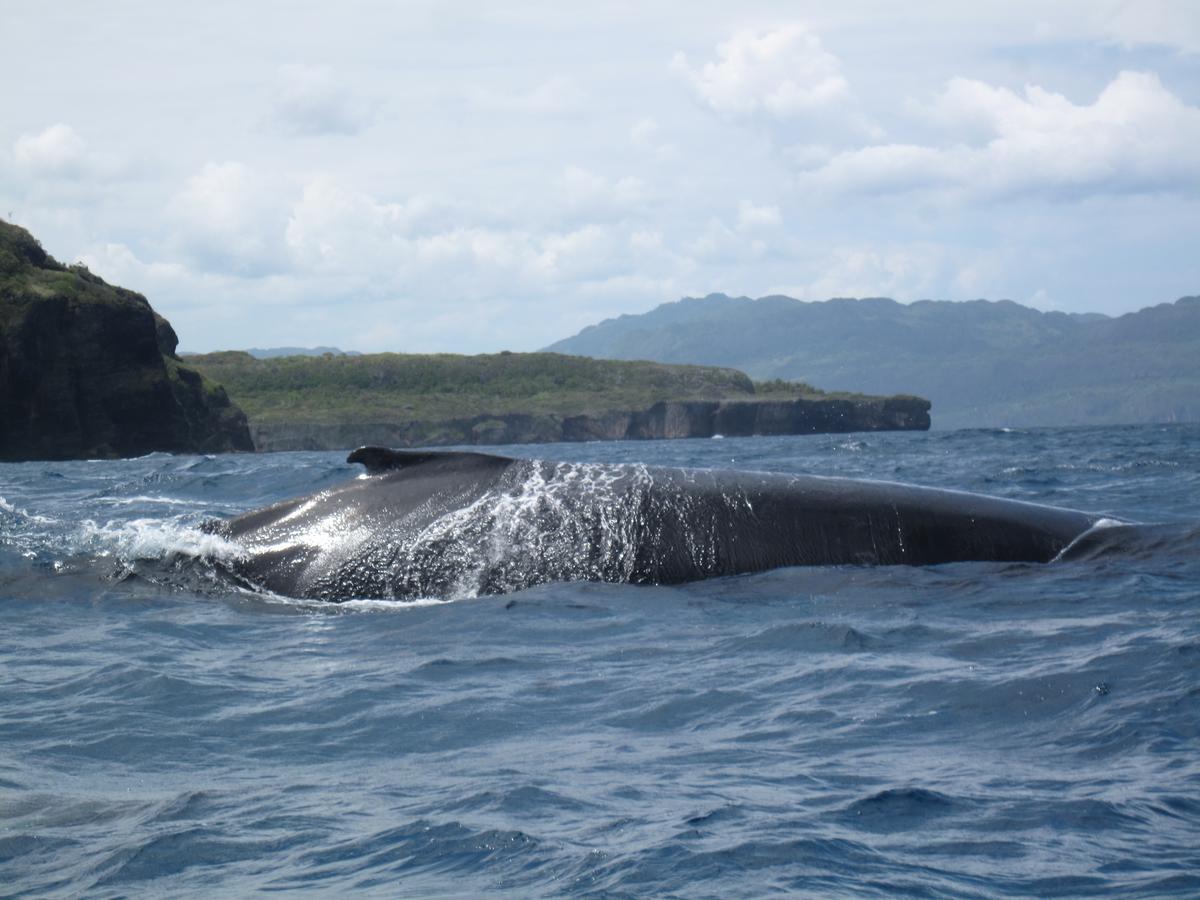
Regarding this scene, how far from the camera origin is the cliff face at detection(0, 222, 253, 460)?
2338 inches

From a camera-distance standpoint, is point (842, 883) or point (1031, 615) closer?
point (842, 883)

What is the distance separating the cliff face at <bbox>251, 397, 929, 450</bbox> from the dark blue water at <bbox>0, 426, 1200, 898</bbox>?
387 ft

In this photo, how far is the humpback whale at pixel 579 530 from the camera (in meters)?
9.59

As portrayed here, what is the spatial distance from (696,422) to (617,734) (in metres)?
135

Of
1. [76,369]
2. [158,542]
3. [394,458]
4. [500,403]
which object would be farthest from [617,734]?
[500,403]

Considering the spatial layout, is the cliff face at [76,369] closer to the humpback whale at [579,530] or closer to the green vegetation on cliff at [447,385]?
the green vegetation on cliff at [447,385]

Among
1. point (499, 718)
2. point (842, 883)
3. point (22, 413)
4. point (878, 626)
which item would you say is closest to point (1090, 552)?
point (878, 626)

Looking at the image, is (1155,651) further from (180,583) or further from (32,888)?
(180,583)

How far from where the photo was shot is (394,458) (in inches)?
407

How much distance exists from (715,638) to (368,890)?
156 inches

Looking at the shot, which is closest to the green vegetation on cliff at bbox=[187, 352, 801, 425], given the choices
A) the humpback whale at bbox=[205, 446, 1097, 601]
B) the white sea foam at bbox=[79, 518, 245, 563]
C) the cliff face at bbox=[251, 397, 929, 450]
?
the cliff face at bbox=[251, 397, 929, 450]

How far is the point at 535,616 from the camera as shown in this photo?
28.8 ft

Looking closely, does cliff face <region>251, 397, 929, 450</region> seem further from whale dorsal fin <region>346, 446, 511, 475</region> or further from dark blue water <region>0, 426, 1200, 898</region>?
dark blue water <region>0, 426, 1200, 898</region>

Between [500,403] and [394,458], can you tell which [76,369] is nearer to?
[394,458]
